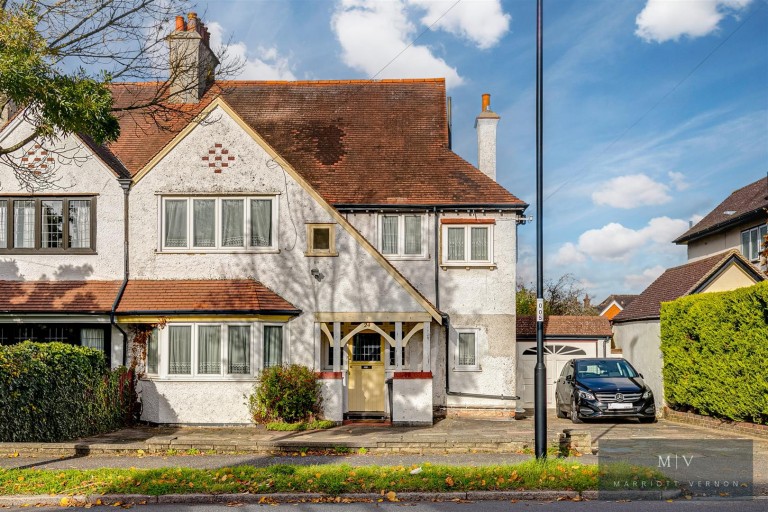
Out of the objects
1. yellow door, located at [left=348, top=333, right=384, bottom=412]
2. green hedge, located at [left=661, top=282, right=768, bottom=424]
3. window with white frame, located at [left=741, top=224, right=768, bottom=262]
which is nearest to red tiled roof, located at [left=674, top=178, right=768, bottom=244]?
window with white frame, located at [left=741, top=224, right=768, bottom=262]

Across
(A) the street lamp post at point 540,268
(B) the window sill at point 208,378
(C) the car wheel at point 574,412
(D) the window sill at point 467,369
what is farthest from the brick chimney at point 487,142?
(A) the street lamp post at point 540,268

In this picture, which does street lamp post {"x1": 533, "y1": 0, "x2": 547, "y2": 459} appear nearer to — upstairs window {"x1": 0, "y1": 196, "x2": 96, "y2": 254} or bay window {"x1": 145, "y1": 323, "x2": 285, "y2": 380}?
bay window {"x1": 145, "y1": 323, "x2": 285, "y2": 380}

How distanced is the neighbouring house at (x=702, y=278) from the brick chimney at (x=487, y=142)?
7115mm

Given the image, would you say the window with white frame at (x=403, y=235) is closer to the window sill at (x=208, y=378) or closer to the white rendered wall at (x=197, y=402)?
the window sill at (x=208, y=378)

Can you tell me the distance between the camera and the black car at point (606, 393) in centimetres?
2070

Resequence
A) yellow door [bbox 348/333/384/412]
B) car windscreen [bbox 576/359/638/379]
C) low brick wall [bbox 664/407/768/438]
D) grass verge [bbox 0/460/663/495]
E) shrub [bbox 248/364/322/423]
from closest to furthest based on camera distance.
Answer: grass verge [bbox 0/460/663/495], low brick wall [bbox 664/407/768/438], shrub [bbox 248/364/322/423], yellow door [bbox 348/333/384/412], car windscreen [bbox 576/359/638/379]

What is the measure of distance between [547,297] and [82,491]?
39270mm

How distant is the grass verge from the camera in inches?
426

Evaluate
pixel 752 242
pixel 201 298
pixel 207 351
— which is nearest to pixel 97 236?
pixel 201 298

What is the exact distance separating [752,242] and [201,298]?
23650 mm

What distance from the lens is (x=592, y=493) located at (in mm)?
10836

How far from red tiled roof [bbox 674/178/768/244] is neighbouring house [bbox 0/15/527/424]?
1435 cm

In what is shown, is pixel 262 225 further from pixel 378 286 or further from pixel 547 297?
pixel 547 297

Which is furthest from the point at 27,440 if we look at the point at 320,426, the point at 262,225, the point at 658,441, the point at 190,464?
the point at 658,441
